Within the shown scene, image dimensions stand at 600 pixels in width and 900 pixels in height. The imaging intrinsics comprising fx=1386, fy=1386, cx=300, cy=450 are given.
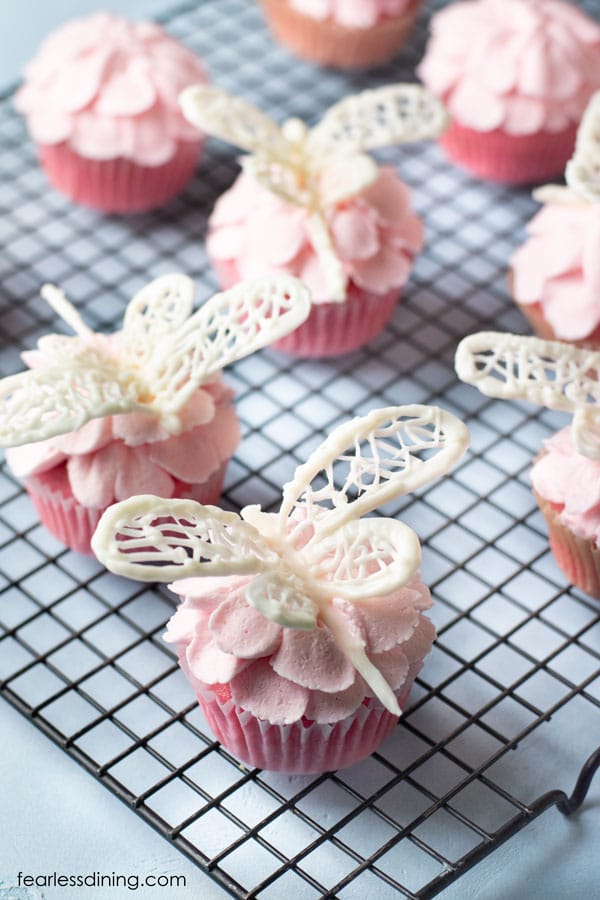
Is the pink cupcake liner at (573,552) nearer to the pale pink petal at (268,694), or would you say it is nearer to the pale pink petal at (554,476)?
the pale pink petal at (554,476)

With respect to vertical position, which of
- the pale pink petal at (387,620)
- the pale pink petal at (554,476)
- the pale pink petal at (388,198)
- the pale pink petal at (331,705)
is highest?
the pale pink petal at (388,198)

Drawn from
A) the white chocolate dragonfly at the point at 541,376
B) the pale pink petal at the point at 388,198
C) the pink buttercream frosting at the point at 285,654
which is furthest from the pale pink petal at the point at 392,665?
the pale pink petal at the point at 388,198

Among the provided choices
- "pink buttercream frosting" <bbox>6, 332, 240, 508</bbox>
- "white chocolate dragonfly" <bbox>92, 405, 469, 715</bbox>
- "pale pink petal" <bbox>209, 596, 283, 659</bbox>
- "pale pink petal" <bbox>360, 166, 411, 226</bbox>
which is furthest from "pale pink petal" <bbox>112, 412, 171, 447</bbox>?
"pale pink petal" <bbox>360, 166, 411, 226</bbox>

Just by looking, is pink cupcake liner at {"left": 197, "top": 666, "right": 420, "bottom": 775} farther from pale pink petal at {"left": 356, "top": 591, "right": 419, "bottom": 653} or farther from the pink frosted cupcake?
the pink frosted cupcake

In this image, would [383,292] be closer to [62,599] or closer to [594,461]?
[594,461]

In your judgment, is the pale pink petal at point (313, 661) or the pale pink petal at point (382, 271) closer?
the pale pink petal at point (313, 661)

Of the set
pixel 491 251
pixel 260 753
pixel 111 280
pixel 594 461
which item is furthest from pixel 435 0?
pixel 260 753
